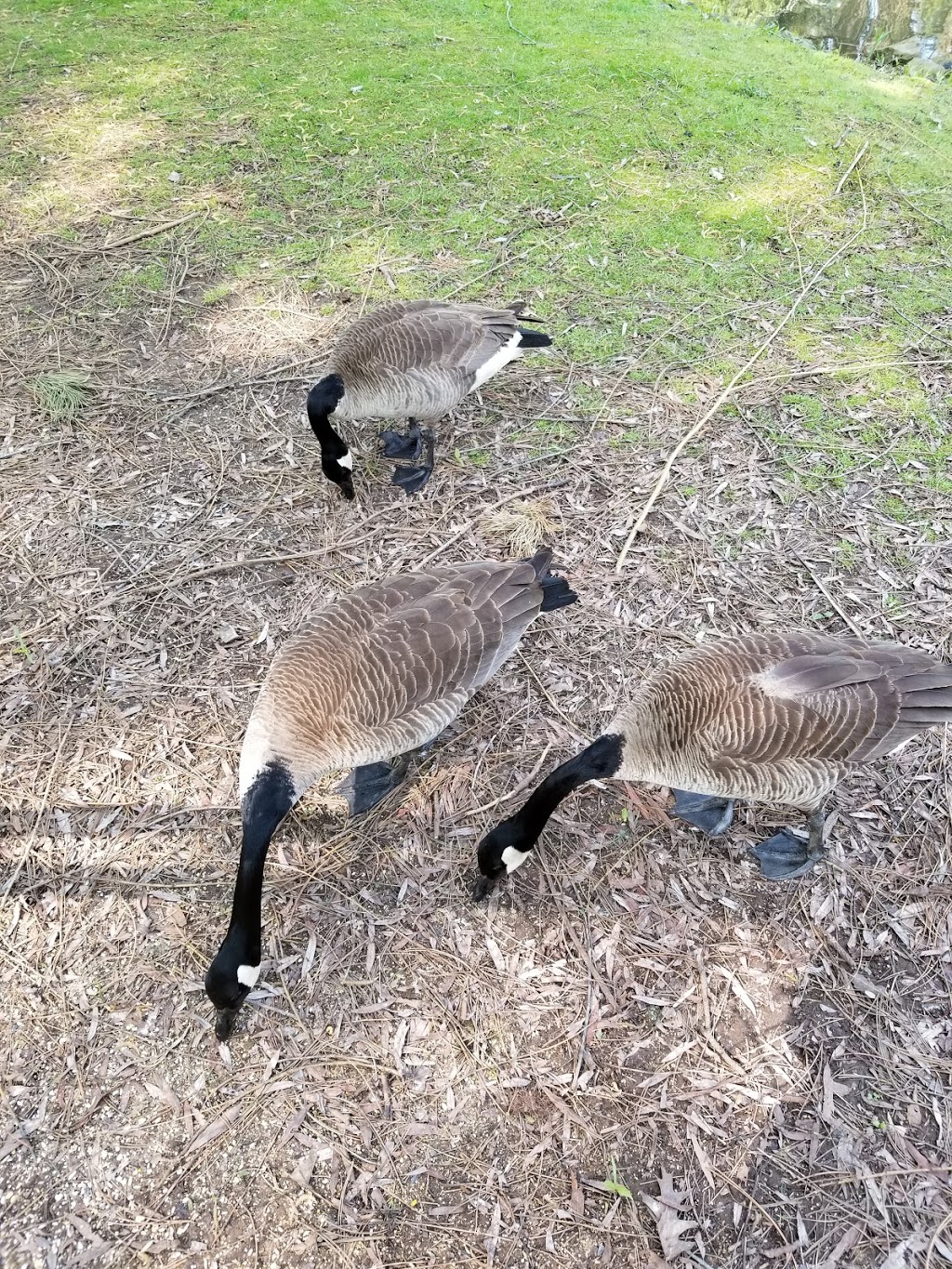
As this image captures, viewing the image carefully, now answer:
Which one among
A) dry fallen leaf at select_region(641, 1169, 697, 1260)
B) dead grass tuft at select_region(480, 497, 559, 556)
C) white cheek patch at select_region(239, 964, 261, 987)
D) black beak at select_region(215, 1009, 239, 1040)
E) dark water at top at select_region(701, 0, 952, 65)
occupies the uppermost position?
dark water at top at select_region(701, 0, 952, 65)

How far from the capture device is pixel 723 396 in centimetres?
560

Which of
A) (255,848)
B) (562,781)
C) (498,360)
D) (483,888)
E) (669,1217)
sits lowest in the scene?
(669,1217)

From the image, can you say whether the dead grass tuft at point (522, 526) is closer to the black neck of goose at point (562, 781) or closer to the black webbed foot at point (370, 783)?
the black webbed foot at point (370, 783)

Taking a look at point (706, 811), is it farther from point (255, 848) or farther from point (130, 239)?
point (130, 239)

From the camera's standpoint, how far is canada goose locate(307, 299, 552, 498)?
4.78 meters

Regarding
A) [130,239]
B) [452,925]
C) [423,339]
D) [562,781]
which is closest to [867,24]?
[130,239]

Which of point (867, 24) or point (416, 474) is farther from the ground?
point (867, 24)

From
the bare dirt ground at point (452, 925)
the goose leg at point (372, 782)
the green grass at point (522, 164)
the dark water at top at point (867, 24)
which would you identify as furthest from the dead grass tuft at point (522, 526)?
the dark water at top at point (867, 24)

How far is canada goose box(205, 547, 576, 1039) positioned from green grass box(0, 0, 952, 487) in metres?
2.58

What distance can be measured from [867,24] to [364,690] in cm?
1714

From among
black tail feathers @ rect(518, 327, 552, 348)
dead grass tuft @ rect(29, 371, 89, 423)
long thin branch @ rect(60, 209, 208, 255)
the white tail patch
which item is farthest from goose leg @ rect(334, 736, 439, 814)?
long thin branch @ rect(60, 209, 208, 255)

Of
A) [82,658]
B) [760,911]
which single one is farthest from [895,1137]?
[82,658]

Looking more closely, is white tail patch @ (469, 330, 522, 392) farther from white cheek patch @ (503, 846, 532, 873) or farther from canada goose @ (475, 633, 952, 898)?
white cheek patch @ (503, 846, 532, 873)

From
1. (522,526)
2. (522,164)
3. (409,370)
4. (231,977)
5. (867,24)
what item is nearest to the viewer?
(231,977)
